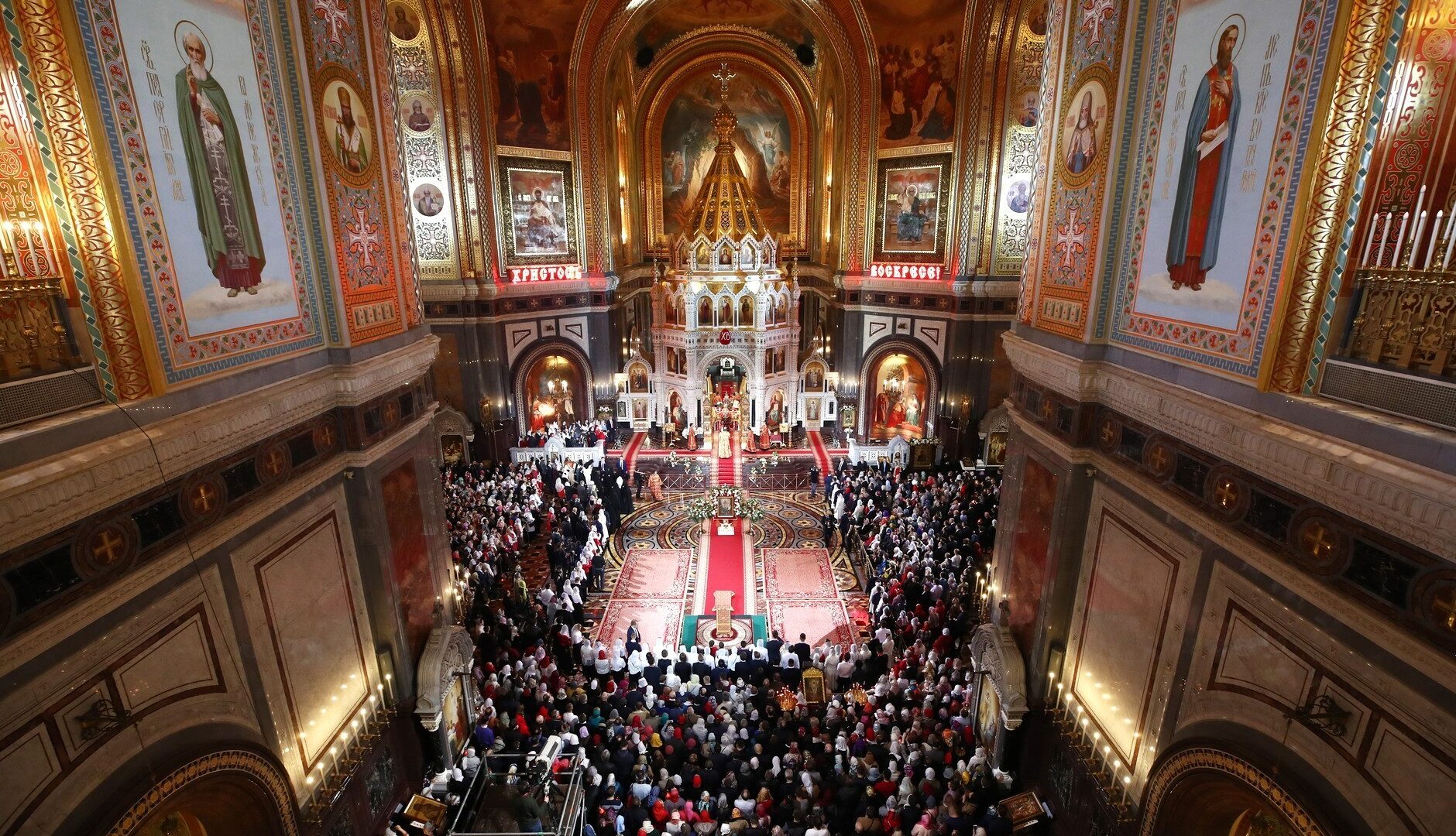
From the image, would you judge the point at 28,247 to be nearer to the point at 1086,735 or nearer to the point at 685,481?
the point at 1086,735

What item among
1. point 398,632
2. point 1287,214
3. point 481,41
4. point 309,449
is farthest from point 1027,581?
point 481,41

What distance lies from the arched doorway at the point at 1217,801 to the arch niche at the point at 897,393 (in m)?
14.9

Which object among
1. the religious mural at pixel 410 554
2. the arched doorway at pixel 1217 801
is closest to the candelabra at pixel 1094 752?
the arched doorway at pixel 1217 801

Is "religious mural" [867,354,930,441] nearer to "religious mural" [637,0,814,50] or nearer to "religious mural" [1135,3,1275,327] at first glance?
"religious mural" [637,0,814,50]

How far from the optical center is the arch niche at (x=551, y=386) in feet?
68.2

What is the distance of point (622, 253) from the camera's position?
81.8 ft

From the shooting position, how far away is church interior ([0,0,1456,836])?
4.07 m

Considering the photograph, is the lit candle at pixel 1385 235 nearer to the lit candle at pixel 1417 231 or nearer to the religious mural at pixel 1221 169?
the lit candle at pixel 1417 231

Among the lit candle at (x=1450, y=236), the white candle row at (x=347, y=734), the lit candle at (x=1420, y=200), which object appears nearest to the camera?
the lit candle at (x=1450, y=236)

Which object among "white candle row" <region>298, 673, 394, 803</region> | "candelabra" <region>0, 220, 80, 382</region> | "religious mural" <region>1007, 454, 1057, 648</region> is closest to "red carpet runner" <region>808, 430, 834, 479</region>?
"religious mural" <region>1007, 454, 1057, 648</region>

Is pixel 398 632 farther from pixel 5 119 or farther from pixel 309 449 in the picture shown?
pixel 5 119

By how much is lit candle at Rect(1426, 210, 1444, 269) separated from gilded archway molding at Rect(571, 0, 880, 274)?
17.6 metres

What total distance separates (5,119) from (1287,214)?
27.2 feet

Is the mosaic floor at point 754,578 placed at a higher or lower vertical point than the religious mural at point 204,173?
lower
